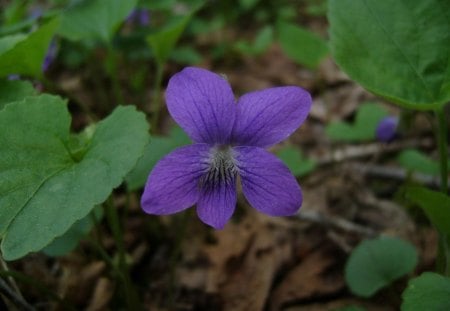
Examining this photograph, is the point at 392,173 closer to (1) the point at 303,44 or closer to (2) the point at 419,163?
(2) the point at 419,163

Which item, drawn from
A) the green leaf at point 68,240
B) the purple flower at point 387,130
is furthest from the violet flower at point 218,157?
the purple flower at point 387,130

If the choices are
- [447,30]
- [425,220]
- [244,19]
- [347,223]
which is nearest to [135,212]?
[347,223]

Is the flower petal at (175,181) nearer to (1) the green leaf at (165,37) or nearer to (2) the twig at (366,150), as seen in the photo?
(1) the green leaf at (165,37)

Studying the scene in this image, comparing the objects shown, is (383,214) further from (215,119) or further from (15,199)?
Answer: (15,199)

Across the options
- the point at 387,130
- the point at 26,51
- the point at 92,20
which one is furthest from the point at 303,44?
the point at 26,51

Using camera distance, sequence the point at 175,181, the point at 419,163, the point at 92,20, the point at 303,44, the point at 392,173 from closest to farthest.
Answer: the point at 175,181 → the point at 419,163 → the point at 92,20 → the point at 392,173 → the point at 303,44

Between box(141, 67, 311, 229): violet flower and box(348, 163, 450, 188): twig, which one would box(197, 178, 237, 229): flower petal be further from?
box(348, 163, 450, 188): twig

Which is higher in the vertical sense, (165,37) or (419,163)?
(165,37)

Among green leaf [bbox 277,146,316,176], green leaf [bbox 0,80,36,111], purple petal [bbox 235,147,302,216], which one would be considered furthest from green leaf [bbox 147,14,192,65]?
purple petal [bbox 235,147,302,216]
